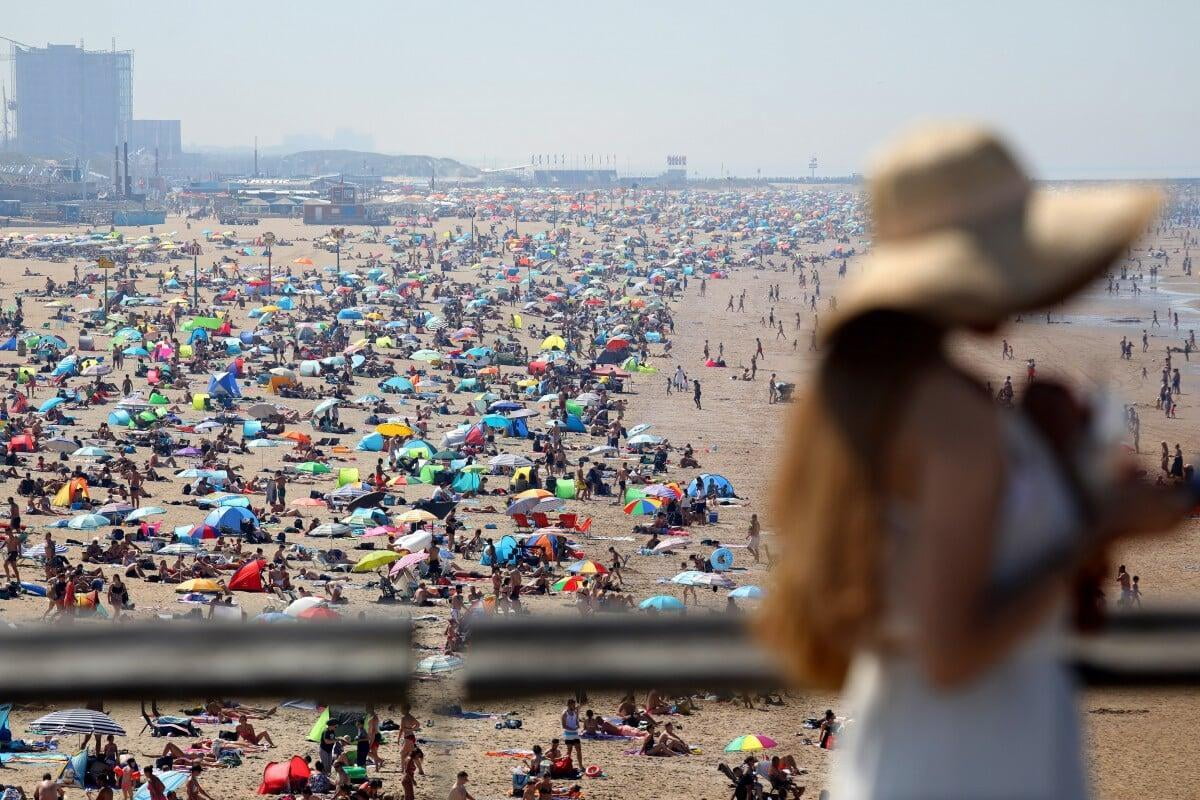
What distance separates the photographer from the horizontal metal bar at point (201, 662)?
5.88ft

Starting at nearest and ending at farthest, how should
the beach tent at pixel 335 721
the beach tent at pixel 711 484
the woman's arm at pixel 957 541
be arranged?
1. the woman's arm at pixel 957 541
2. the beach tent at pixel 335 721
3. the beach tent at pixel 711 484

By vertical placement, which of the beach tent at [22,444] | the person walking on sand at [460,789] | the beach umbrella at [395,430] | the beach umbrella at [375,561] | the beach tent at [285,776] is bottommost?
the beach umbrella at [375,561]

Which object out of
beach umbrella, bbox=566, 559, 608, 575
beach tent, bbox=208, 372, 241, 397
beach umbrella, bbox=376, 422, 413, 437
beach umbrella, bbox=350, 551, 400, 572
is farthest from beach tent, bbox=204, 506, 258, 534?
beach tent, bbox=208, 372, 241, 397

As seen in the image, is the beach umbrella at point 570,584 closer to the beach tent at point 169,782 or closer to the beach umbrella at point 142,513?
the beach umbrella at point 142,513

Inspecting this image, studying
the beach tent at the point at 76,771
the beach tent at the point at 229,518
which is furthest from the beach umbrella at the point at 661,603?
the beach tent at the point at 76,771

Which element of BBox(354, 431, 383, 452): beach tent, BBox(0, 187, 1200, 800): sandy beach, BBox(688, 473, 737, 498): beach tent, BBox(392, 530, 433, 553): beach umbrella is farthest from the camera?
BBox(354, 431, 383, 452): beach tent

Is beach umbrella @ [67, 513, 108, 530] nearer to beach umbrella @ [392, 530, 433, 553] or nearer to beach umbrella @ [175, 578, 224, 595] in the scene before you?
beach umbrella @ [175, 578, 224, 595]

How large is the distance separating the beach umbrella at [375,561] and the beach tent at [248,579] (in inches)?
64.1

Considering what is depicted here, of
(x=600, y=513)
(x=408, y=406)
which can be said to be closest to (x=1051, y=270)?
(x=600, y=513)

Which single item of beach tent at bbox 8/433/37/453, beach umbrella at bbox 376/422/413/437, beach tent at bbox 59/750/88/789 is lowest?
beach tent at bbox 8/433/37/453

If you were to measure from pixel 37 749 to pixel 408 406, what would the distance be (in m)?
23.1

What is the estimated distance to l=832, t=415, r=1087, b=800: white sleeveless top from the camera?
131cm

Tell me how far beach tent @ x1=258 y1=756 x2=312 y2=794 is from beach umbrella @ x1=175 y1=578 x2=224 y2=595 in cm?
840

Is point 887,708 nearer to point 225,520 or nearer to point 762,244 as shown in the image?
point 225,520
